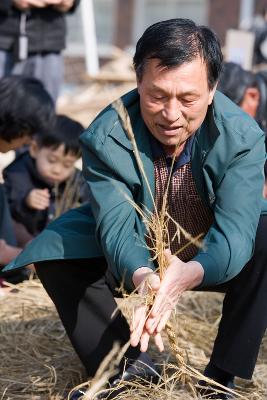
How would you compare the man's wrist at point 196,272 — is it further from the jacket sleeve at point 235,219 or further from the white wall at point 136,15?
the white wall at point 136,15

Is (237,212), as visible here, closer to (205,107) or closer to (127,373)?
(205,107)

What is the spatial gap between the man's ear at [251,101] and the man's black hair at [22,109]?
1.03 meters

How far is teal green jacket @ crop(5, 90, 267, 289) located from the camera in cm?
258

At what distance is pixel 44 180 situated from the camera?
4.80 m

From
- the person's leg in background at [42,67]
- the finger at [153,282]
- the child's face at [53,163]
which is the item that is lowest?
the child's face at [53,163]

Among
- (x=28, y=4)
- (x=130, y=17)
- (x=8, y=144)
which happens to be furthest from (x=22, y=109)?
(x=130, y=17)

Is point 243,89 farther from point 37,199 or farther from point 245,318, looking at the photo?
point 245,318

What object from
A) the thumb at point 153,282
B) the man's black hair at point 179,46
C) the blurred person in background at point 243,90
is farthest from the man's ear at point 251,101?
the thumb at point 153,282

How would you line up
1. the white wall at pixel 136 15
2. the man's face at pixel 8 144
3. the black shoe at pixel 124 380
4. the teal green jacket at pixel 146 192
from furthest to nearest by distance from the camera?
the white wall at pixel 136 15 < the man's face at pixel 8 144 < the black shoe at pixel 124 380 < the teal green jacket at pixel 146 192

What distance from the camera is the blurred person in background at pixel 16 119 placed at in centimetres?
418

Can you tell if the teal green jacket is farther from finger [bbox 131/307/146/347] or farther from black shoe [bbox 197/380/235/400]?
black shoe [bbox 197/380/235/400]

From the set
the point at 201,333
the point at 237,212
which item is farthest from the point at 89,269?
the point at 201,333

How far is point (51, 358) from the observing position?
338 cm

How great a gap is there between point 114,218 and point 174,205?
0.82ft
